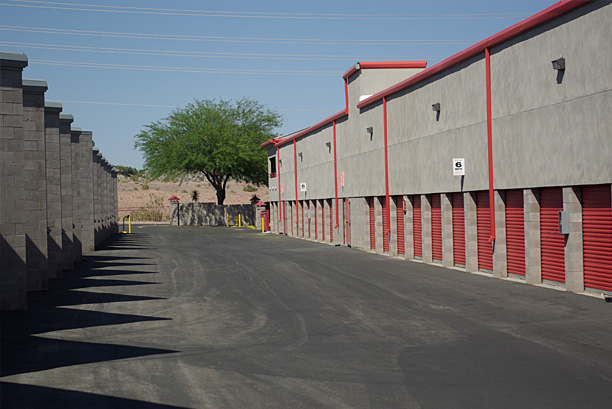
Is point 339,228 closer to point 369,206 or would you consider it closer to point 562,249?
point 369,206

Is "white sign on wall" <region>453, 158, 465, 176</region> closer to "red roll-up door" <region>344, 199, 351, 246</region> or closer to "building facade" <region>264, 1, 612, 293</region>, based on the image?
"building facade" <region>264, 1, 612, 293</region>

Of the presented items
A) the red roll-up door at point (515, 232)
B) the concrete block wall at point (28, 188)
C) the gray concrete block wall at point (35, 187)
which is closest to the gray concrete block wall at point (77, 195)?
the concrete block wall at point (28, 188)

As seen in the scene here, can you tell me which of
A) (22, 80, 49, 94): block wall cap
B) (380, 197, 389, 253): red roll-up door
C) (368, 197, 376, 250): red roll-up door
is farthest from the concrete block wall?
(368, 197, 376, 250): red roll-up door

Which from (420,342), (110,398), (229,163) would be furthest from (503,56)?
(229,163)

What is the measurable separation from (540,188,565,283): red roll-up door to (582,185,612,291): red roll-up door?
971 mm

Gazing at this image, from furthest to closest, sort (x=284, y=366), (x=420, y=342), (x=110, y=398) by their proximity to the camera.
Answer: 1. (x=420, y=342)
2. (x=284, y=366)
3. (x=110, y=398)

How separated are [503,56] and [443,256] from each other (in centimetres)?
755

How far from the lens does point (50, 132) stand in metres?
23.2

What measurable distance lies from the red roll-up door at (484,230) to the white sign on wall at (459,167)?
925 mm

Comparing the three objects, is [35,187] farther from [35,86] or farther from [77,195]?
[77,195]

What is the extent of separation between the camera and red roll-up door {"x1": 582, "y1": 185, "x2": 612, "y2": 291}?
15.9 meters

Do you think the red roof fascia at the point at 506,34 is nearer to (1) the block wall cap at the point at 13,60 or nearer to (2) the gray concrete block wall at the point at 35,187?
(1) the block wall cap at the point at 13,60

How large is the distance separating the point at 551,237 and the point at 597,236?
1980 millimetres

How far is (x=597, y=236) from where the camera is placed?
53.3 ft
